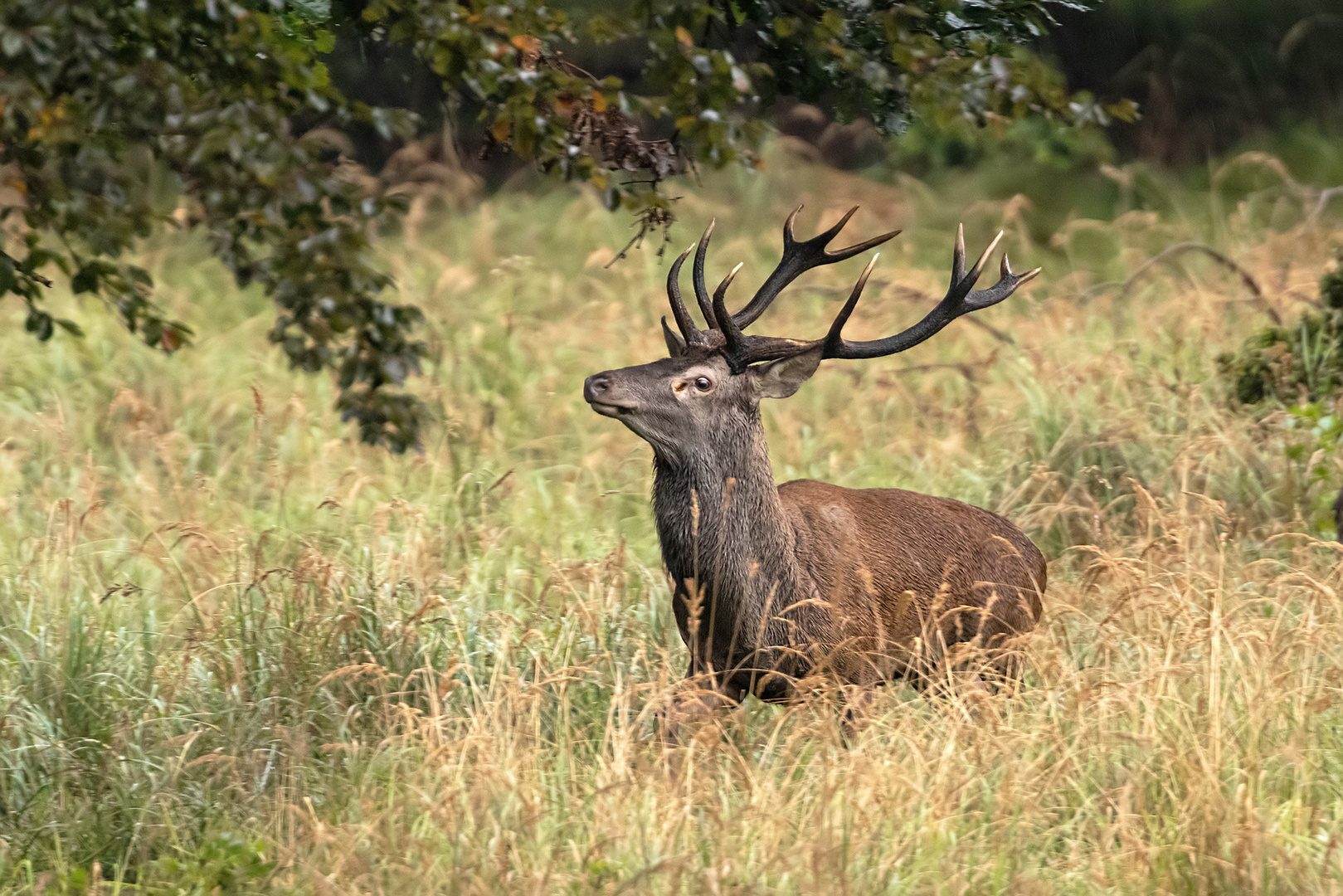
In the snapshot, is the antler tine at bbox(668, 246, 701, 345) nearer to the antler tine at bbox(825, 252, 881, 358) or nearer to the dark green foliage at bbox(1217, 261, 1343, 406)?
the antler tine at bbox(825, 252, 881, 358)

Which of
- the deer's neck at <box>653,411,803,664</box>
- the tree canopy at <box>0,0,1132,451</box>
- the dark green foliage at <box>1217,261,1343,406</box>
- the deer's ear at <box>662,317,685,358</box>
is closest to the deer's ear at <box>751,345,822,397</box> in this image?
the deer's neck at <box>653,411,803,664</box>

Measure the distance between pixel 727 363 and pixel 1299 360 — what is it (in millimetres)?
3108

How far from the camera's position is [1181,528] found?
184 inches

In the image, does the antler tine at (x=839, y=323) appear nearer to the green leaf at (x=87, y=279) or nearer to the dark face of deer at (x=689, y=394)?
the dark face of deer at (x=689, y=394)

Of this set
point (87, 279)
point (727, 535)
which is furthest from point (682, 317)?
point (87, 279)

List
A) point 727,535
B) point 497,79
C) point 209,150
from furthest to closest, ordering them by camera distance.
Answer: point 727,535, point 209,150, point 497,79

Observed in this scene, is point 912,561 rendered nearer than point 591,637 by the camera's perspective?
Yes

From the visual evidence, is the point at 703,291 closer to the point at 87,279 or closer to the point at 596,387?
the point at 596,387

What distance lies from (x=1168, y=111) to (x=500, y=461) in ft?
34.2

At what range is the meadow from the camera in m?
3.28

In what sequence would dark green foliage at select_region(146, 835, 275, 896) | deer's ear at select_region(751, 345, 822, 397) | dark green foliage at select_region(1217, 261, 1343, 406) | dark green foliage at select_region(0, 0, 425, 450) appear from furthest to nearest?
dark green foliage at select_region(1217, 261, 1343, 406)
deer's ear at select_region(751, 345, 822, 397)
dark green foliage at select_region(146, 835, 275, 896)
dark green foliage at select_region(0, 0, 425, 450)

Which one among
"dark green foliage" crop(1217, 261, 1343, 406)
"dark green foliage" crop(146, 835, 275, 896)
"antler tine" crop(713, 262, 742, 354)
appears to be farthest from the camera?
"dark green foliage" crop(1217, 261, 1343, 406)

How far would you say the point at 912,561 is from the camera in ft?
14.8

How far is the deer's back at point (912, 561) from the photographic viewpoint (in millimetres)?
4344
